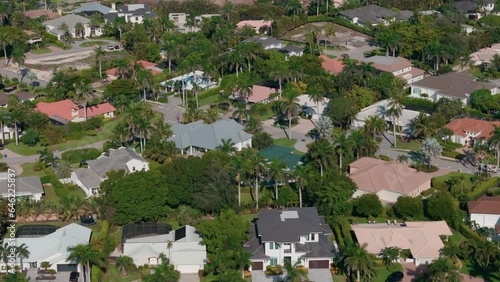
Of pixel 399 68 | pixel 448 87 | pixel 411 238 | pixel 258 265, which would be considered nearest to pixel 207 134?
pixel 258 265

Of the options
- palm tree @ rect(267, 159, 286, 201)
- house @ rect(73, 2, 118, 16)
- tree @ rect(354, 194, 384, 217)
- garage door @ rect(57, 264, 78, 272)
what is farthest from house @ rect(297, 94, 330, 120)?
house @ rect(73, 2, 118, 16)

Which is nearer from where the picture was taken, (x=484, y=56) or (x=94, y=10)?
(x=484, y=56)

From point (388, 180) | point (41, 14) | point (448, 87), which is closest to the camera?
point (388, 180)

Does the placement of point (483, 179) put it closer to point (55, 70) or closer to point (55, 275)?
point (55, 275)

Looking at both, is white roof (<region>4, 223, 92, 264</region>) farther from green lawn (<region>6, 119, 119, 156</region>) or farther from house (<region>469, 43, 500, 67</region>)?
house (<region>469, 43, 500, 67</region>)

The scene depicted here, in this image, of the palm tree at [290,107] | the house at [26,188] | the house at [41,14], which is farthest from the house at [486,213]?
the house at [41,14]

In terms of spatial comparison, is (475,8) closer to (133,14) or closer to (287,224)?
(133,14)

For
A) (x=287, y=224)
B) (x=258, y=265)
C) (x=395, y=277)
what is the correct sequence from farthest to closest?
(x=287, y=224) < (x=258, y=265) < (x=395, y=277)

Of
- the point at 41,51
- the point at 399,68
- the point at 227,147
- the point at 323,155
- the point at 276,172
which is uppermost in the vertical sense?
the point at 276,172
